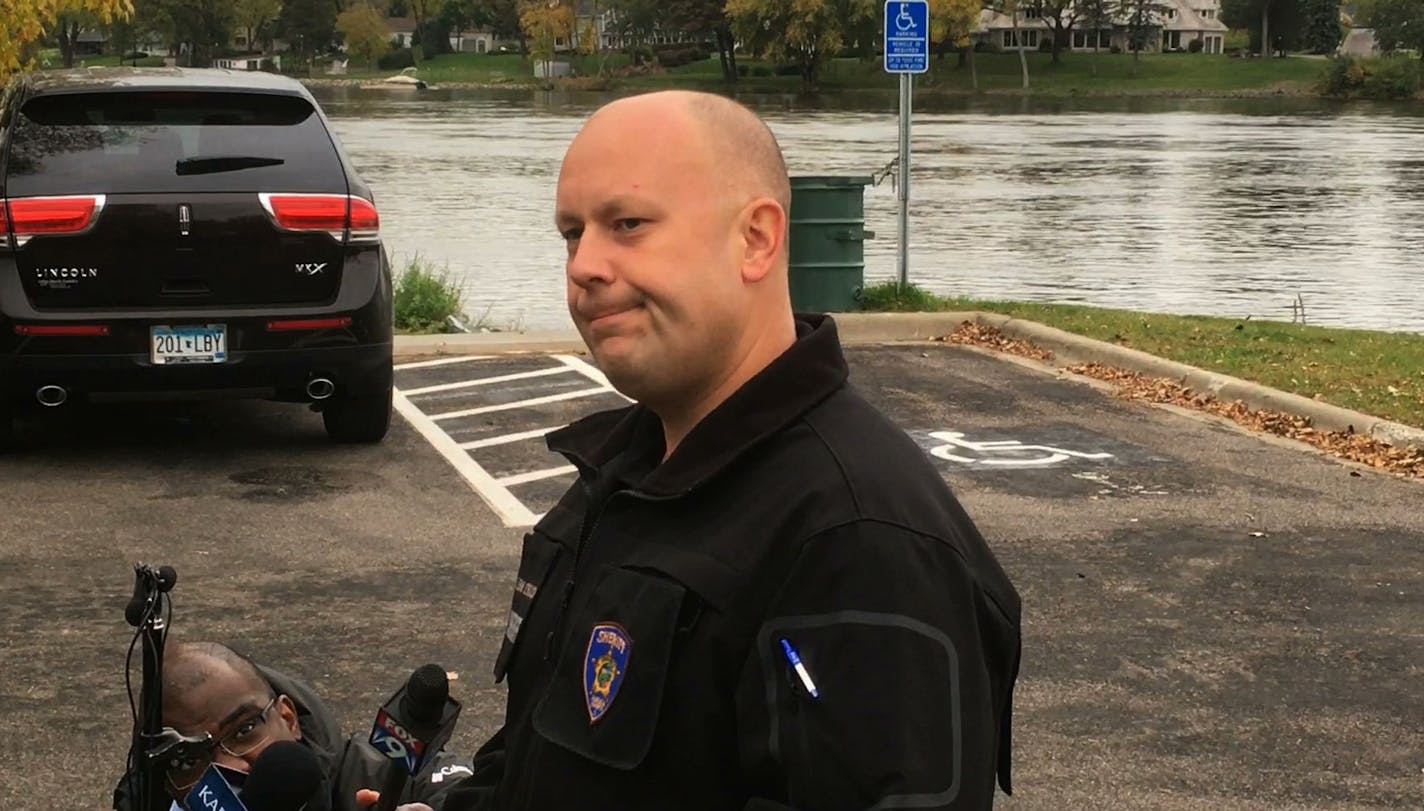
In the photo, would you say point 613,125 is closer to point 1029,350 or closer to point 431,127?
point 1029,350

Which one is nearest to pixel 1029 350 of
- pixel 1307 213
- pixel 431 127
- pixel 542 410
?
pixel 542 410

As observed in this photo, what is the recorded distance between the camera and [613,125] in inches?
74.9

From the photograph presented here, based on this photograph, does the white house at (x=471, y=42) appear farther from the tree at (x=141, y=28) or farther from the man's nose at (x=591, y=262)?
the man's nose at (x=591, y=262)

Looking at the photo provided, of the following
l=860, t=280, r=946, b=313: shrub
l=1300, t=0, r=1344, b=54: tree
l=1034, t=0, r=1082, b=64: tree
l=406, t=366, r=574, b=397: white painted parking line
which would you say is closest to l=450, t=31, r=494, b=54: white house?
l=1034, t=0, r=1082, b=64: tree

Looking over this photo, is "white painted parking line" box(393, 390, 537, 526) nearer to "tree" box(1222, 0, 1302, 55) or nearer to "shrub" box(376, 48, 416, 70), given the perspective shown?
"tree" box(1222, 0, 1302, 55)

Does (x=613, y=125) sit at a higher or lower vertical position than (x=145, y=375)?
higher

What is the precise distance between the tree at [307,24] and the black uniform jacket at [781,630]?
15477 centimetres

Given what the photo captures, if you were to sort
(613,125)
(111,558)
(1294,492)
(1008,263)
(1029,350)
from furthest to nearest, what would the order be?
(1008,263) < (1029,350) < (1294,492) < (111,558) < (613,125)

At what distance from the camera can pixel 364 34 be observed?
14750 cm

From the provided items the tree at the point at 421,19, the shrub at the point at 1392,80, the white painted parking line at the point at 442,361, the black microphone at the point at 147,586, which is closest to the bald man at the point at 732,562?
the black microphone at the point at 147,586

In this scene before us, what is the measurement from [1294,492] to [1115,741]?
3.46 m

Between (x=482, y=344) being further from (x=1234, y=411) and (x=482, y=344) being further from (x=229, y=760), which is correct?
(x=229, y=760)

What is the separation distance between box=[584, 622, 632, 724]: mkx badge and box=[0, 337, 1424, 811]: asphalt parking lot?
2.89m

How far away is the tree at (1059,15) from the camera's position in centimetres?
11669
